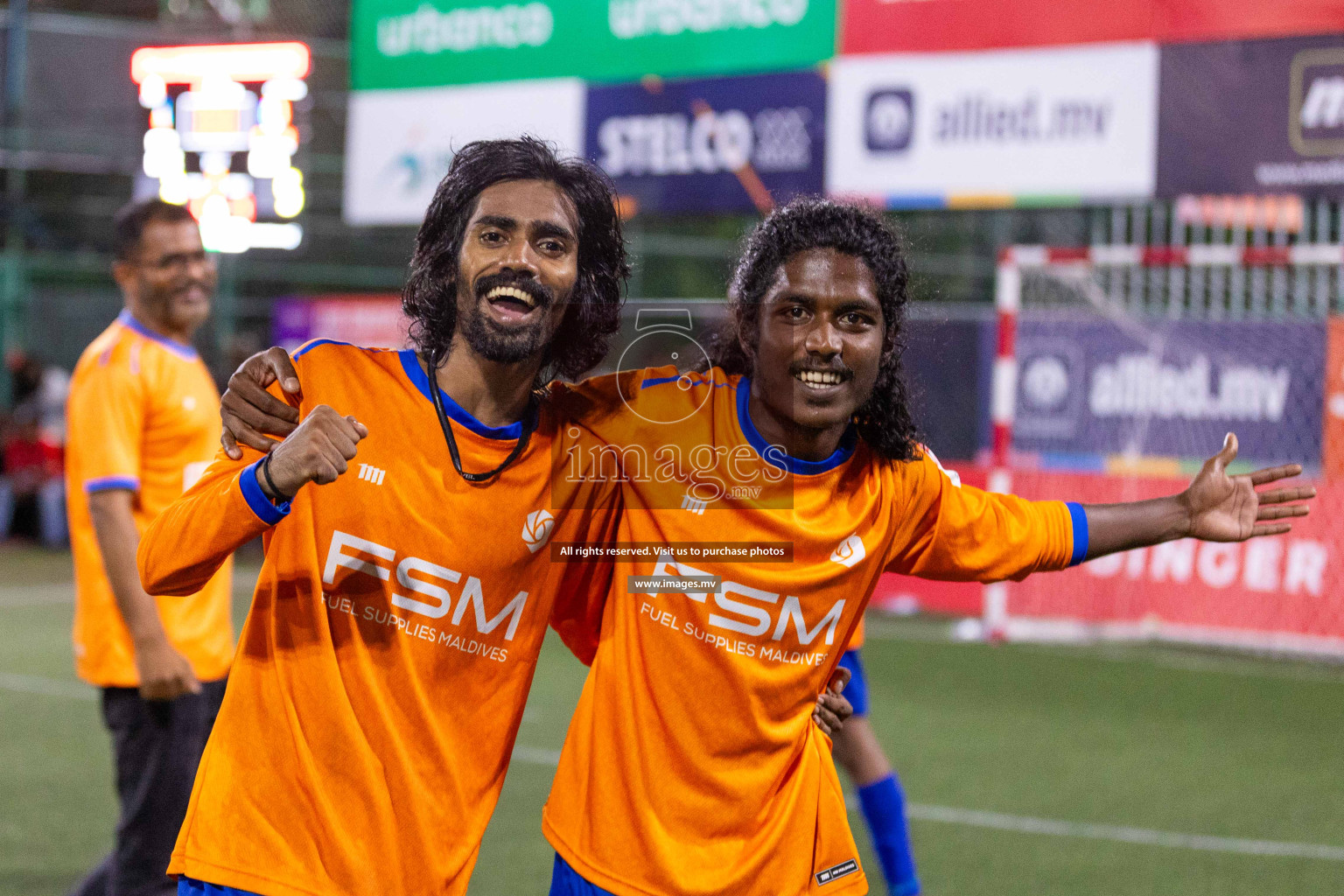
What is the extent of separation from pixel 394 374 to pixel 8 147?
53.6 feet

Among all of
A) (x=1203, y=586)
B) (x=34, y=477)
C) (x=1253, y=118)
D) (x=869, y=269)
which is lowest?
(x=1203, y=586)

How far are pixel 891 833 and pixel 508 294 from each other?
264 centimetres

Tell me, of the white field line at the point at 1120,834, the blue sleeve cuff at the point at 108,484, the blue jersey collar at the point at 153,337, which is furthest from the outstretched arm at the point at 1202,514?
the white field line at the point at 1120,834

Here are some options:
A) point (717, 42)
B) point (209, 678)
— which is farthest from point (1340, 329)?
point (209, 678)

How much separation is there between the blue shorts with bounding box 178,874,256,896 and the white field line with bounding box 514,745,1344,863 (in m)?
2.98

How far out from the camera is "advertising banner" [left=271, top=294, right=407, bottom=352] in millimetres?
11891

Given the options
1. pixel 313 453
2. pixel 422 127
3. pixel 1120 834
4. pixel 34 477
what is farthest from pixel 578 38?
pixel 34 477

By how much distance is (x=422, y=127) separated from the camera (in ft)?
31.8

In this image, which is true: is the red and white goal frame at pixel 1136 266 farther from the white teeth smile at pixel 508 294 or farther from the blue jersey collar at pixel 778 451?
the white teeth smile at pixel 508 294

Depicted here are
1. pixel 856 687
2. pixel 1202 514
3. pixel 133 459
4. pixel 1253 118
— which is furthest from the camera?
pixel 1253 118

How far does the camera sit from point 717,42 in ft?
28.6

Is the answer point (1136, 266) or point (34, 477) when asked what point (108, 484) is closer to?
point (1136, 266)

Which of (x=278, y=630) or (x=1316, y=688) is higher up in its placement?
(x=278, y=630)

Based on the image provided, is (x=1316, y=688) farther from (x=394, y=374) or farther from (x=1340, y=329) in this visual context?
(x=394, y=374)
